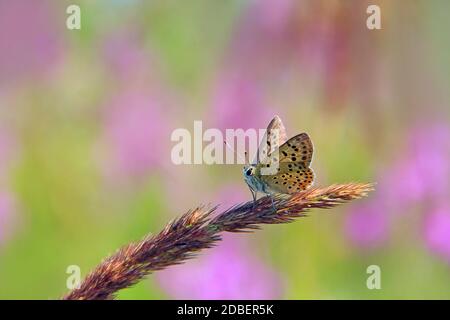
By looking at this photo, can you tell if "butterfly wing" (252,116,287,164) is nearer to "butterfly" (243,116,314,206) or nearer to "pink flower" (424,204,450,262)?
"butterfly" (243,116,314,206)

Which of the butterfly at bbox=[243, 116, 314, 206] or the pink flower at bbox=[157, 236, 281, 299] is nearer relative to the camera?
the butterfly at bbox=[243, 116, 314, 206]

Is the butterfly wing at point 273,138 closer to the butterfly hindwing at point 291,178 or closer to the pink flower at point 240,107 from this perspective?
the butterfly hindwing at point 291,178

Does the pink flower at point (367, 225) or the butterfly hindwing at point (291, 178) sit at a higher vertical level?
the butterfly hindwing at point (291, 178)

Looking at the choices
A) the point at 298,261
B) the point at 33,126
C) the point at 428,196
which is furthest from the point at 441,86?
the point at 33,126

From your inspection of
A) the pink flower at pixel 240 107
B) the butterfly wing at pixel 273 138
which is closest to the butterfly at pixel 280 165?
the butterfly wing at pixel 273 138

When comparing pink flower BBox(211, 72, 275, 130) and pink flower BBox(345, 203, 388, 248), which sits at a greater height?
pink flower BBox(211, 72, 275, 130)

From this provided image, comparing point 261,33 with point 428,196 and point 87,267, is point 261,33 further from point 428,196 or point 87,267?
point 87,267

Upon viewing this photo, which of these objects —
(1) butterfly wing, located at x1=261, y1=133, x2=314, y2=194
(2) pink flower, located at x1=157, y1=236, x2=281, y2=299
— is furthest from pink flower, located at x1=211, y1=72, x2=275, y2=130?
(1) butterfly wing, located at x1=261, y1=133, x2=314, y2=194

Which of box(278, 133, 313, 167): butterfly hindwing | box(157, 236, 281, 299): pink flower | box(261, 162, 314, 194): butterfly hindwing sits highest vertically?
box(278, 133, 313, 167): butterfly hindwing
